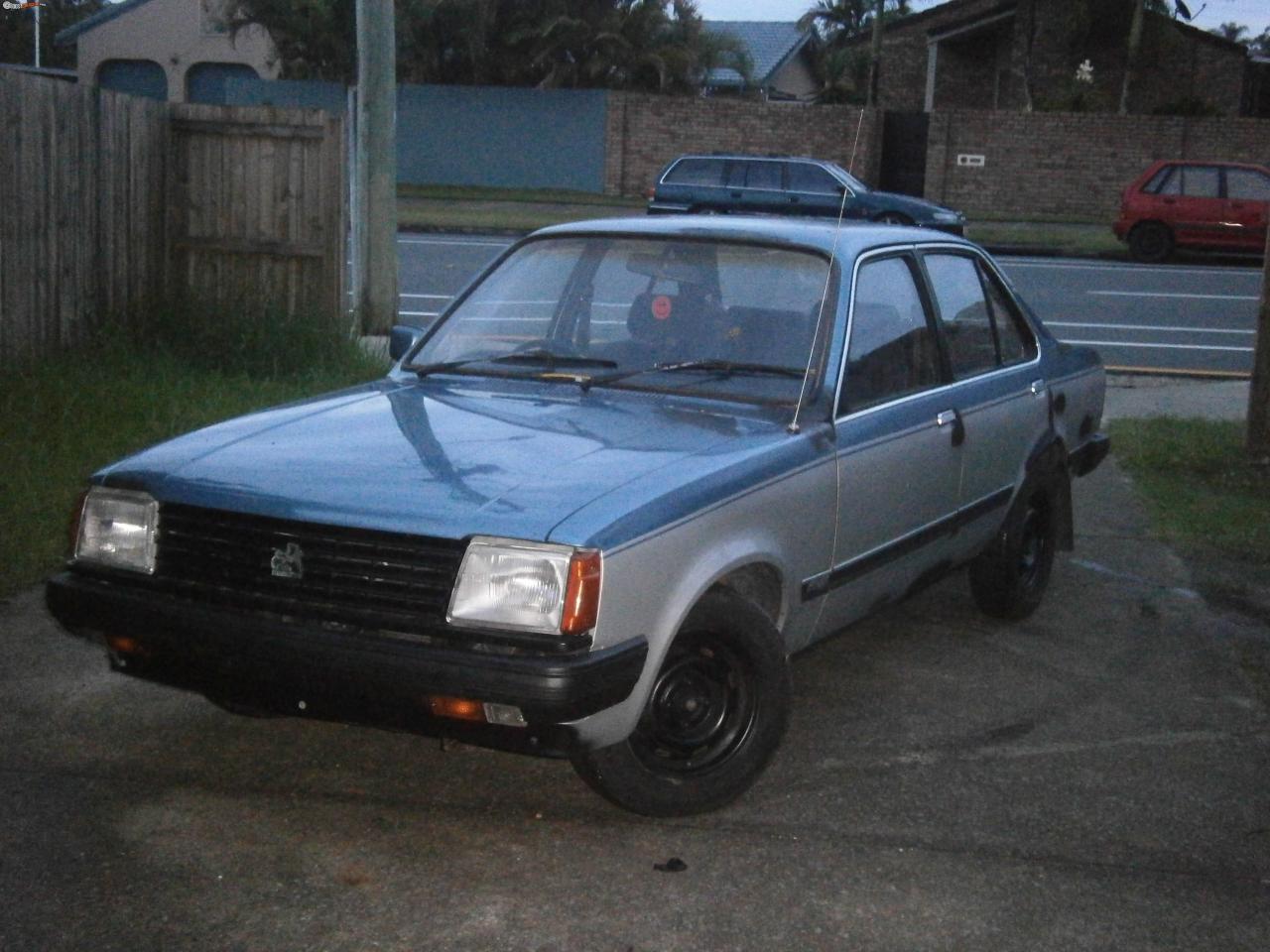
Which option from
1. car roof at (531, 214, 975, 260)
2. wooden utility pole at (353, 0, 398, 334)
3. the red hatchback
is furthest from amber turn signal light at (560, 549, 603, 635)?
the red hatchback

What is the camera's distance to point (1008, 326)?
628cm

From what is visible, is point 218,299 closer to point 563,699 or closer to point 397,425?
point 397,425

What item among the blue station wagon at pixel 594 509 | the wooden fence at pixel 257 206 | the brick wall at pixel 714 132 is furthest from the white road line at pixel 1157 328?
the brick wall at pixel 714 132

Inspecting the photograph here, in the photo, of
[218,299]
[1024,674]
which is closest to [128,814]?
[1024,674]

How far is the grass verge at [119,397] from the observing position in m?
6.71

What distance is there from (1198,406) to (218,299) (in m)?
7.03

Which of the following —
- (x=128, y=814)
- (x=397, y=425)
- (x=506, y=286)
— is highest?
(x=506, y=286)

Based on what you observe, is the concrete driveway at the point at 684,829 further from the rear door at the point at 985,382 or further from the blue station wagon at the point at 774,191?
the blue station wagon at the point at 774,191

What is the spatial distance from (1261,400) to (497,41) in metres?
31.8

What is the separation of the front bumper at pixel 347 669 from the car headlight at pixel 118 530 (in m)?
0.08

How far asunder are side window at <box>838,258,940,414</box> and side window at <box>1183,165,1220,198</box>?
20738 millimetres

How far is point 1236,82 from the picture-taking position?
38.2 meters

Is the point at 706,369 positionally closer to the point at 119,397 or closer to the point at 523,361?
the point at 523,361

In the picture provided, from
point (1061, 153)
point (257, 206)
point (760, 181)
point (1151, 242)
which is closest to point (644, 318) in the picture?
point (257, 206)
